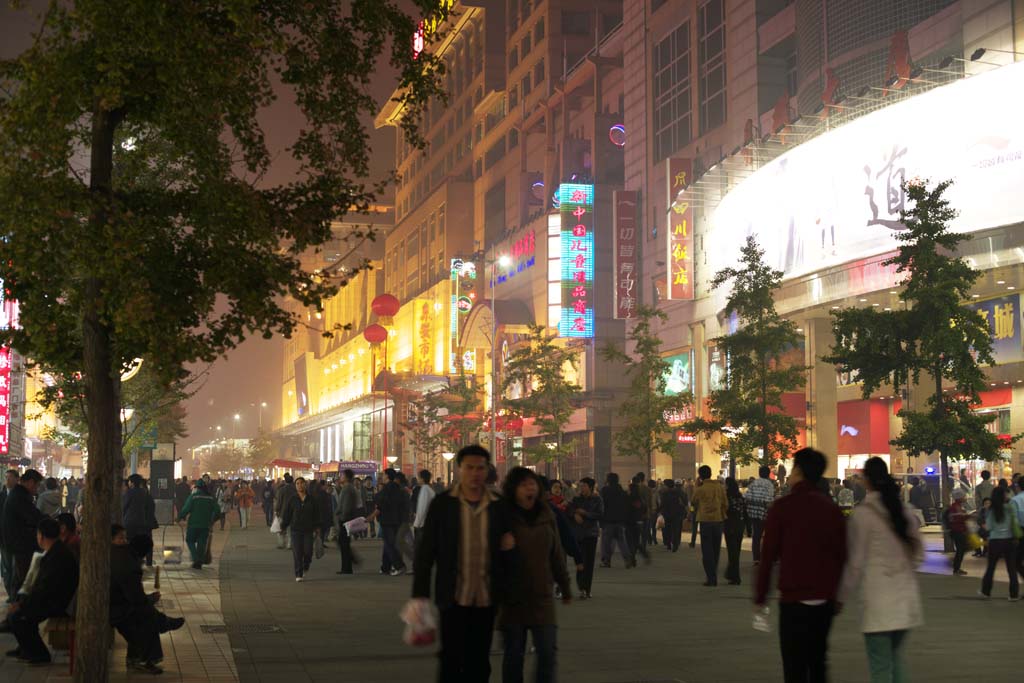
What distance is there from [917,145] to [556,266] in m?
35.0

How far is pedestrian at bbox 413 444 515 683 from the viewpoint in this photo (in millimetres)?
7395

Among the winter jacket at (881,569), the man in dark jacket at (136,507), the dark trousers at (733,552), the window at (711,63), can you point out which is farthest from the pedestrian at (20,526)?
the window at (711,63)

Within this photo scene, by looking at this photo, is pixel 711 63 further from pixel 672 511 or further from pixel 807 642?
pixel 807 642

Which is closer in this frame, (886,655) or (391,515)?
(886,655)

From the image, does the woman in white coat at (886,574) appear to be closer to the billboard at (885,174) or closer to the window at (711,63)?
the billboard at (885,174)

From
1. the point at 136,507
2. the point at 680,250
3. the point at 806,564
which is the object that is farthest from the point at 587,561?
the point at 680,250

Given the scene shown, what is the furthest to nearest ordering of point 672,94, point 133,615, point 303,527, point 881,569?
point 672,94
point 303,527
point 133,615
point 881,569

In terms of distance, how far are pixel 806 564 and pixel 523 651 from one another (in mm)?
1851

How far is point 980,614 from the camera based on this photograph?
52.6ft

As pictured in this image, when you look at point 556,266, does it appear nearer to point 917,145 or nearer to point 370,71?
point 917,145

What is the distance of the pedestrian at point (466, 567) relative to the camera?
24.3 feet

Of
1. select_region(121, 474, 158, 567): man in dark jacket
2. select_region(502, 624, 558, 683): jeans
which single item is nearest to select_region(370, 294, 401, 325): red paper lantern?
select_region(121, 474, 158, 567): man in dark jacket

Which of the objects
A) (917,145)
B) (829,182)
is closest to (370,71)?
(917,145)

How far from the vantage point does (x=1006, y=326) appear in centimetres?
4050
